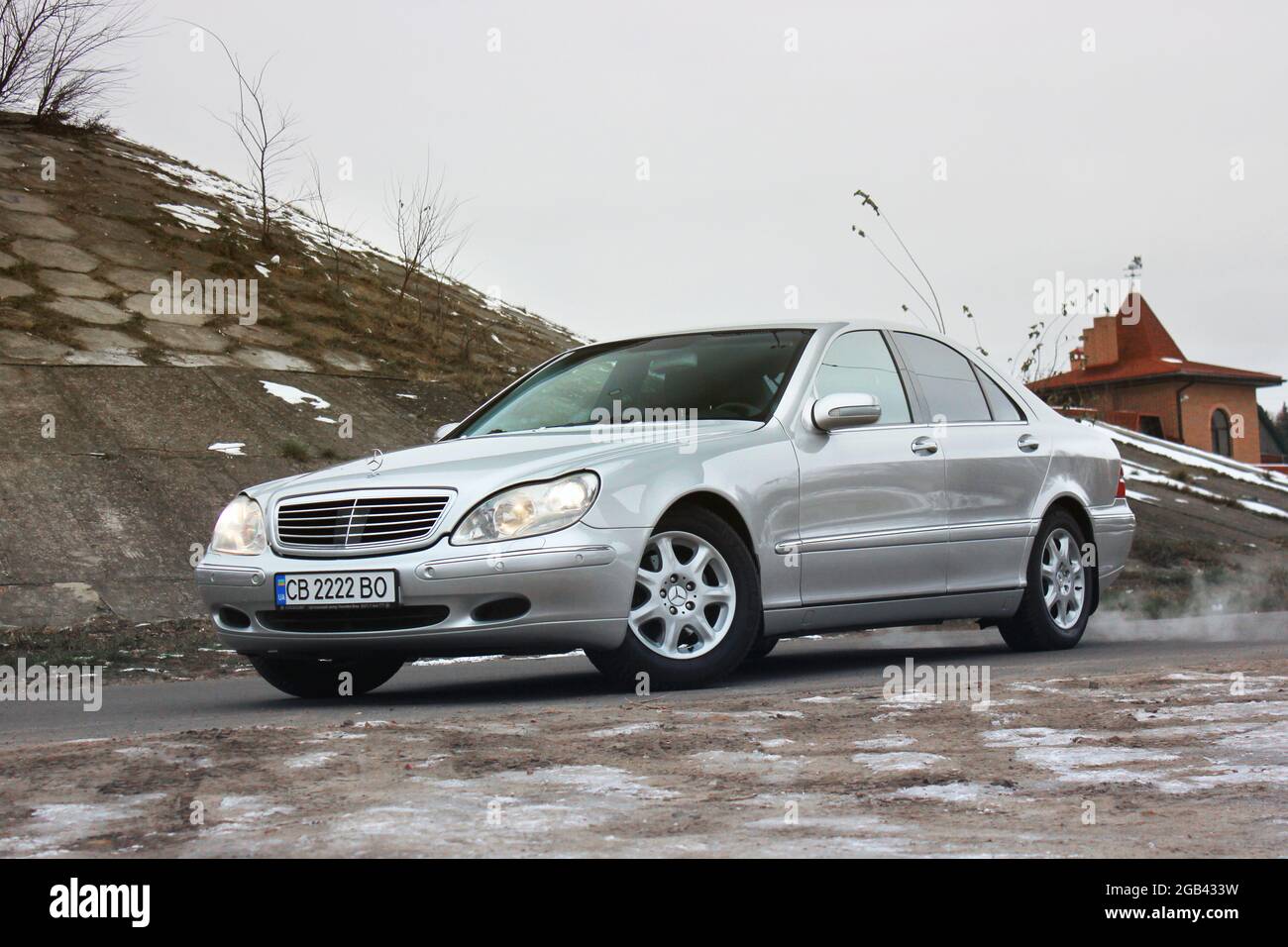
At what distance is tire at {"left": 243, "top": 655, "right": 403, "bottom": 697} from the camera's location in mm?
7059

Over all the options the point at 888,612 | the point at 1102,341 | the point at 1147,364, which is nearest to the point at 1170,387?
the point at 1147,364

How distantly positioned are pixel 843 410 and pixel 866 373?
2.23 ft

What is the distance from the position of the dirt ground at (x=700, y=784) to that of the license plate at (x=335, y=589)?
0.63m

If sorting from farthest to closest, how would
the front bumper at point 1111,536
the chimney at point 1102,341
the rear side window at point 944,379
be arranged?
the chimney at point 1102,341 < the front bumper at point 1111,536 < the rear side window at point 944,379

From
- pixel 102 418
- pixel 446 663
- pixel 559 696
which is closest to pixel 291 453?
pixel 102 418

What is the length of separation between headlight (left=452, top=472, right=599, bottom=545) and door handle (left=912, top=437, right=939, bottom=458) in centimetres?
205

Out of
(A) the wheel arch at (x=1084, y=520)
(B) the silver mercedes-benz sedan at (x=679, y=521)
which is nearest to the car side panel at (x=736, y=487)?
(B) the silver mercedes-benz sedan at (x=679, y=521)

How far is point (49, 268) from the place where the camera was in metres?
17.1

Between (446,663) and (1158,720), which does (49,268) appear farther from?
(1158,720)

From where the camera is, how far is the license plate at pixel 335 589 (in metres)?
6.21

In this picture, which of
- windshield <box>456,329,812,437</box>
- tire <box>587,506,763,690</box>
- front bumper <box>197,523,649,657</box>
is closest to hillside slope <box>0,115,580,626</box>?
windshield <box>456,329,812,437</box>

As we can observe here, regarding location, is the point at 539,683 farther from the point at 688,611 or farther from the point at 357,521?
the point at 357,521

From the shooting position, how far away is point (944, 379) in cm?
822

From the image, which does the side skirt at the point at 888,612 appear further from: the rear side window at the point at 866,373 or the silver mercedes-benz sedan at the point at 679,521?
the rear side window at the point at 866,373
